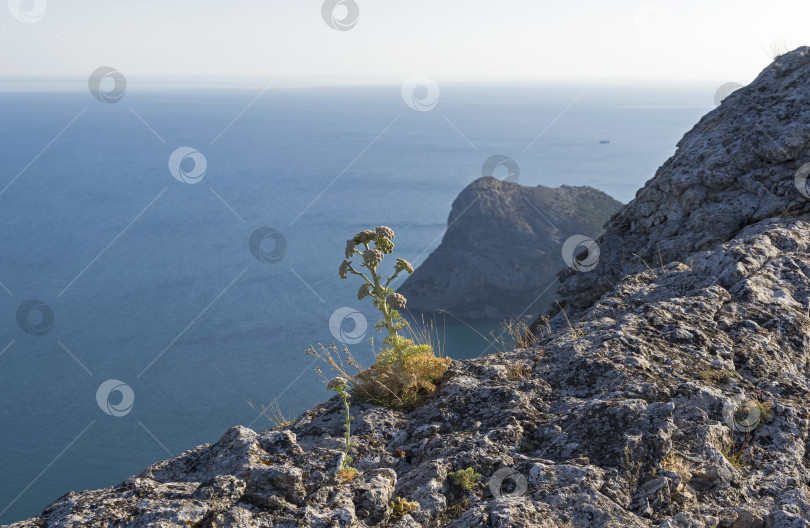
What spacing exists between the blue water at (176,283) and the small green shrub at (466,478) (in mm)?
3964

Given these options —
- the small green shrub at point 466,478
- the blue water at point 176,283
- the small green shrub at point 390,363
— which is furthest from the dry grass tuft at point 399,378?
the blue water at point 176,283

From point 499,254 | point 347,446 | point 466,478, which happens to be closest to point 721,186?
point 466,478

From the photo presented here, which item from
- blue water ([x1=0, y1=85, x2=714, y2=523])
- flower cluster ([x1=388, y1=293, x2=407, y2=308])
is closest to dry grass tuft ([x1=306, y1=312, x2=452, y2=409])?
flower cluster ([x1=388, y1=293, x2=407, y2=308])

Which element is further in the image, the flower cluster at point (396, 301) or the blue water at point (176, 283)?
the blue water at point (176, 283)

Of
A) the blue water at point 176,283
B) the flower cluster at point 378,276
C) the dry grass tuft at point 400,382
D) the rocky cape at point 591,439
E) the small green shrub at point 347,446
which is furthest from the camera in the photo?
the blue water at point 176,283

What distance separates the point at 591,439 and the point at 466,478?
2.95 ft

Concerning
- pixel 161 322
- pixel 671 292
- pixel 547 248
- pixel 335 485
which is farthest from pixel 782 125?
pixel 161 322

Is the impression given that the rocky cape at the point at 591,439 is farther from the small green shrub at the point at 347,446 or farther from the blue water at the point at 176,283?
the blue water at the point at 176,283

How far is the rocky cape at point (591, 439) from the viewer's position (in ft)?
10.7

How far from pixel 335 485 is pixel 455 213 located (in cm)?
8045

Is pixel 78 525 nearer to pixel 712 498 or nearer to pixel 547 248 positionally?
pixel 712 498

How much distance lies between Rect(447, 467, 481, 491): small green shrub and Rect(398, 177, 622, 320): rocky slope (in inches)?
2852

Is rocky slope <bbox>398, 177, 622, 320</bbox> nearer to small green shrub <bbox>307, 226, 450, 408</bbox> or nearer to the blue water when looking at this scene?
the blue water

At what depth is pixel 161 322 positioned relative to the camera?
80.1 metres
